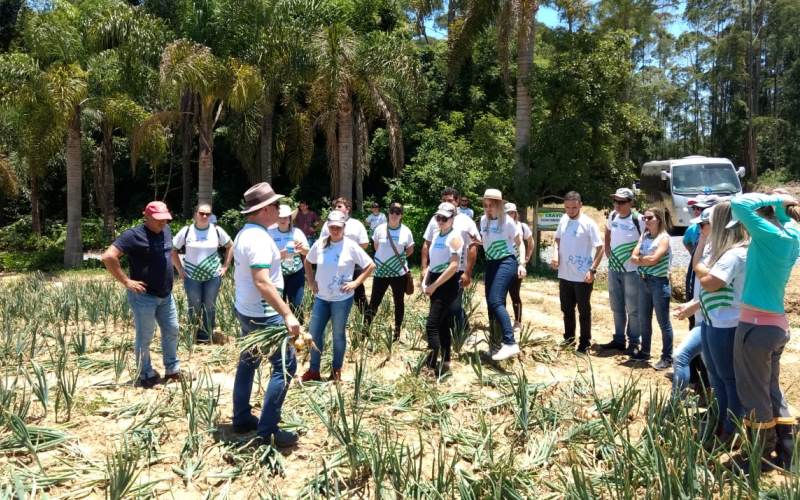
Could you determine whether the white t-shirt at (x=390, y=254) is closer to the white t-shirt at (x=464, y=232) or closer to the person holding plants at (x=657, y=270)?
the white t-shirt at (x=464, y=232)

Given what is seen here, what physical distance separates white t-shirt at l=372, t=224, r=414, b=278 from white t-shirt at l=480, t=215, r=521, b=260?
90cm

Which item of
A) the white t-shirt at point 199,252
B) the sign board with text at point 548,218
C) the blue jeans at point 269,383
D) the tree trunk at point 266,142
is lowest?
the blue jeans at point 269,383

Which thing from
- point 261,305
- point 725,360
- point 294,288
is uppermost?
point 261,305

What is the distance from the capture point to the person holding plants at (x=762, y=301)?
3.39 meters

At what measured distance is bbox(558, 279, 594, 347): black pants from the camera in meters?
6.23

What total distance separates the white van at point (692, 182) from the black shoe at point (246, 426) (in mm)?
15630

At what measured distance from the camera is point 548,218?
1333 cm

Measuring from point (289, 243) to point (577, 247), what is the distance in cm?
285

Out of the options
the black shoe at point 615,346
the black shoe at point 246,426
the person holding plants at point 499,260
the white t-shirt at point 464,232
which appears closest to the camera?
the black shoe at point 246,426

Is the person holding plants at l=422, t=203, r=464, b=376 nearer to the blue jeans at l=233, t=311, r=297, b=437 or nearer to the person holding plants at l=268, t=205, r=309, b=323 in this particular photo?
the person holding plants at l=268, t=205, r=309, b=323

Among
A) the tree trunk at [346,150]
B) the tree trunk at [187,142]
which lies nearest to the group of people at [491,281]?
the tree trunk at [346,150]

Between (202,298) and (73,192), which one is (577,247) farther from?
(73,192)

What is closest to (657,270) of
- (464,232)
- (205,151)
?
(464,232)

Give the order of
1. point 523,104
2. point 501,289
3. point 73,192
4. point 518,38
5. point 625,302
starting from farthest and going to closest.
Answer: point 73,192, point 523,104, point 518,38, point 625,302, point 501,289
